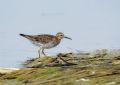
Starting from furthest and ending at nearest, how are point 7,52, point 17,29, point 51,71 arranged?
point 17,29 → point 7,52 → point 51,71

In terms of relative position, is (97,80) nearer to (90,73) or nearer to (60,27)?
(90,73)

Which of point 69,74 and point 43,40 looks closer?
point 69,74

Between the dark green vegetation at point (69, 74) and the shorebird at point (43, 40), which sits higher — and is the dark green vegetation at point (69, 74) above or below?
below

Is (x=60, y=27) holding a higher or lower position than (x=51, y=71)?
higher

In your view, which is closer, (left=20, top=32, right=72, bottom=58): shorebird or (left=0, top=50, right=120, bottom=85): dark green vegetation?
(left=0, top=50, right=120, bottom=85): dark green vegetation

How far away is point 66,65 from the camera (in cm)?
1041

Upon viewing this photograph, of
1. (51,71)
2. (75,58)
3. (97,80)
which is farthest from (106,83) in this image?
(75,58)

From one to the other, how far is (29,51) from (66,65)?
439 centimetres

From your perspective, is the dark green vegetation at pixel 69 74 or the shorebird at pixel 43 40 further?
the shorebird at pixel 43 40

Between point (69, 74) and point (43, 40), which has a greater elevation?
point (43, 40)

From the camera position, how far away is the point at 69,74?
9555 millimetres

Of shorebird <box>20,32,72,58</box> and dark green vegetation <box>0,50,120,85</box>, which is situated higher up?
shorebird <box>20,32,72,58</box>

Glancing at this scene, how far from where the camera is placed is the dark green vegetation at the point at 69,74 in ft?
29.6

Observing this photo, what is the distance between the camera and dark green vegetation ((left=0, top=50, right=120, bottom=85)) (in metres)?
9.03
